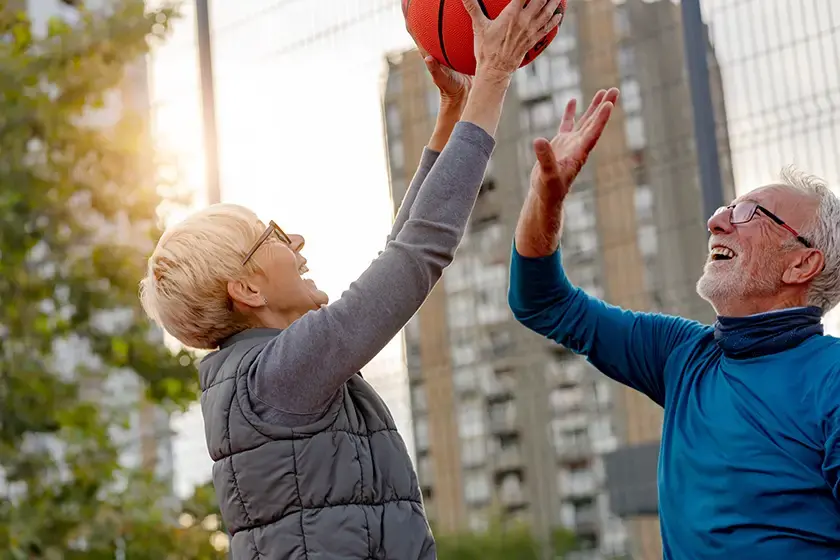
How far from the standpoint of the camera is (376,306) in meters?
1.94

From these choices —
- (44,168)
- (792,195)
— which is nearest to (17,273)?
(44,168)

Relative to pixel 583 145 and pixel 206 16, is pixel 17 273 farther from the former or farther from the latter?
pixel 583 145

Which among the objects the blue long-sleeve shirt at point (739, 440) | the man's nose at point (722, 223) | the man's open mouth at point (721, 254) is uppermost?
the man's nose at point (722, 223)

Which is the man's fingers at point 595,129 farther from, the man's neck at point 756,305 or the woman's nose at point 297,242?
the woman's nose at point 297,242

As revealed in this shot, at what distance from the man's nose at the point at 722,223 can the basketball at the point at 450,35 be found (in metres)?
0.48

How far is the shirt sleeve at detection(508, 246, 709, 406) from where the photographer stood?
2.56 metres

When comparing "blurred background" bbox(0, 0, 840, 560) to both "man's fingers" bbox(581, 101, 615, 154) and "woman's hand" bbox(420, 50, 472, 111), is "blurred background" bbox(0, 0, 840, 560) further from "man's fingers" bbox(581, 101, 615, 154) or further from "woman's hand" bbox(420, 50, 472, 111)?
"man's fingers" bbox(581, 101, 615, 154)

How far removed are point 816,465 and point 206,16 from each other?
4011mm

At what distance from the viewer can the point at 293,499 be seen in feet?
6.67

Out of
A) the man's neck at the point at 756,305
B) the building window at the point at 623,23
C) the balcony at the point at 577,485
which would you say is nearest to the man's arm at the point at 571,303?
the man's neck at the point at 756,305

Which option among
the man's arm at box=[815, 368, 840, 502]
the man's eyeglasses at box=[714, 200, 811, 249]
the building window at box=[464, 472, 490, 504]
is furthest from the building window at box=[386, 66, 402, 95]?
the building window at box=[464, 472, 490, 504]

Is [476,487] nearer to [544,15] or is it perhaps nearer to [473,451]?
[473,451]

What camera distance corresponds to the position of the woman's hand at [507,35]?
2.07m

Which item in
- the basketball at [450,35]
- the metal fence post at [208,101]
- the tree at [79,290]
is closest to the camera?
the basketball at [450,35]
